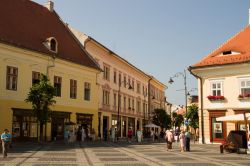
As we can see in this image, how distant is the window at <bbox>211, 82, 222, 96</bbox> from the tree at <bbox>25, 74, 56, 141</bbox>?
A: 14.5 m

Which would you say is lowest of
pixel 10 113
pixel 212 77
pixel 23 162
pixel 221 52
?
pixel 23 162

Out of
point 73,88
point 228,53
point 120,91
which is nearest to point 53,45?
point 73,88

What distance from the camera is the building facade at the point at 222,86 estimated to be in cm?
3203

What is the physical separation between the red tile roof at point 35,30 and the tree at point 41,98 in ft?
13.5

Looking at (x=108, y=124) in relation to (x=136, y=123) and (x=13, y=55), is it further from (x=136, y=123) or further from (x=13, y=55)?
(x=13, y=55)

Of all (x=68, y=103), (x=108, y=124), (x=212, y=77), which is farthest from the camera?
(x=108, y=124)

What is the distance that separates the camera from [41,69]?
3294 centimetres

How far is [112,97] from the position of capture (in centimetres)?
4878

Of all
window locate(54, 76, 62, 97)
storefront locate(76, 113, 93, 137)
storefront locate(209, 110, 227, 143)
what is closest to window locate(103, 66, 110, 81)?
storefront locate(76, 113, 93, 137)

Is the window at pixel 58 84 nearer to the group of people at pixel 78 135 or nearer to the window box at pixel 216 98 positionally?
the group of people at pixel 78 135

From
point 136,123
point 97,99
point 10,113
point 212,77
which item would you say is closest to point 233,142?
point 212,77

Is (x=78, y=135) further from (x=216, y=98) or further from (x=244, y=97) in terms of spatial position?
(x=244, y=97)

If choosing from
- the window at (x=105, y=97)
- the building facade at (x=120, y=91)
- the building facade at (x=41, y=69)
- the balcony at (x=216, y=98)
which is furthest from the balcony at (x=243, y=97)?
the window at (x=105, y=97)

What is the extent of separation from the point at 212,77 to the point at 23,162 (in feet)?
72.6
